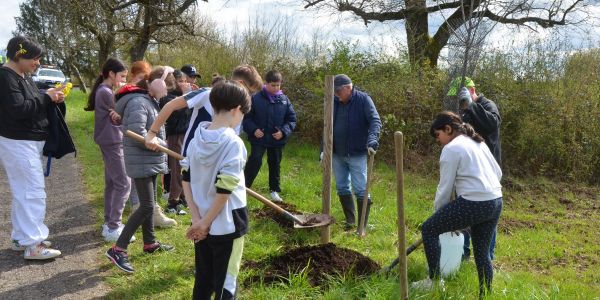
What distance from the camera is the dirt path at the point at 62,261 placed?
3764mm

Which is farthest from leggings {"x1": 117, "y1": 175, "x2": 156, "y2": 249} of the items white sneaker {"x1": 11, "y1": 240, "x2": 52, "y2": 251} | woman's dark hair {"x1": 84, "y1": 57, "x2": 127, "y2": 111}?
woman's dark hair {"x1": 84, "y1": 57, "x2": 127, "y2": 111}

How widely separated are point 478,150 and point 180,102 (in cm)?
230

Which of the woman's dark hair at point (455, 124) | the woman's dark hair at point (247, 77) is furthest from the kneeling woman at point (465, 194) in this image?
the woman's dark hair at point (247, 77)

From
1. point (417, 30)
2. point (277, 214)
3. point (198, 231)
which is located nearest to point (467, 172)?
point (198, 231)

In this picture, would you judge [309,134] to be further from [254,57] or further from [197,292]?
[197,292]

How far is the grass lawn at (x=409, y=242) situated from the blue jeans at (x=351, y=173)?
49cm

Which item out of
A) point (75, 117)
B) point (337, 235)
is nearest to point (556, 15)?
point (337, 235)

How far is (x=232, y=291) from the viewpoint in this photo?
303 centimetres

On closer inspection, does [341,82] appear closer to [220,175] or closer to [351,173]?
[351,173]

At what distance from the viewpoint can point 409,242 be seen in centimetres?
540

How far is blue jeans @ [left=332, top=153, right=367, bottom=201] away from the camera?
18.3 ft

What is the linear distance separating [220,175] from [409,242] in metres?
3.36

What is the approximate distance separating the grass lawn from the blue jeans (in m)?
0.49

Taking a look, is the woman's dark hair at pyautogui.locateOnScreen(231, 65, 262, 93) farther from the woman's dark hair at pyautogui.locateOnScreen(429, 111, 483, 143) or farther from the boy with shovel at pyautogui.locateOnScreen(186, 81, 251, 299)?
the woman's dark hair at pyautogui.locateOnScreen(429, 111, 483, 143)
